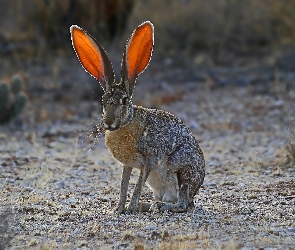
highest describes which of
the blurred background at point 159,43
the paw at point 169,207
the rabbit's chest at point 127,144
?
the blurred background at point 159,43

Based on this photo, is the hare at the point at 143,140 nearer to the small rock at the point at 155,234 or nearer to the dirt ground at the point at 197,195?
the dirt ground at the point at 197,195

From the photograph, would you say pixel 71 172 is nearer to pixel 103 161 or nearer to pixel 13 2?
pixel 103 161

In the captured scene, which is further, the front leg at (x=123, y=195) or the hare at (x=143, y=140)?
the front leg at (x=123, y=195)

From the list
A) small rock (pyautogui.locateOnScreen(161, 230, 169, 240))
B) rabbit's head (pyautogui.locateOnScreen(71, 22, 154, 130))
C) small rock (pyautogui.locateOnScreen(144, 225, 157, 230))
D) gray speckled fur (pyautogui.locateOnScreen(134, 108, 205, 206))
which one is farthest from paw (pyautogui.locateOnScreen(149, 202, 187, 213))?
small rock (pyautogui.locateOnScreen(161, 230, 169, 240))

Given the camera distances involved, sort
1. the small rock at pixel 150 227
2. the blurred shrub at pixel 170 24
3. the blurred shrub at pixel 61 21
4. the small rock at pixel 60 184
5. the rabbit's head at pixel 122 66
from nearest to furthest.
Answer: the small rock at pixel 150 227
the rabbit's head at pixel 122 66
the small rock at pixel 60 184
the blurred shrub at pixel 61 21
the blurred shrub at pixel 170 24

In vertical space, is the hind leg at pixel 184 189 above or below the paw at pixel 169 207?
above

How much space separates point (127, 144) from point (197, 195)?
151 cm

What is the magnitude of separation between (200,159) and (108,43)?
11255 mm

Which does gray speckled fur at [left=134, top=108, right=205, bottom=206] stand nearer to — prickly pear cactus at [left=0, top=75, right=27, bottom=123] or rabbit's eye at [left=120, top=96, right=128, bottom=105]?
rabbit's eye at [left=120, top=96, right=128, bottom=105]

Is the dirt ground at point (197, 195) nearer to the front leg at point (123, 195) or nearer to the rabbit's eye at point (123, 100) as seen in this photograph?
the front leg at point (123, 195)

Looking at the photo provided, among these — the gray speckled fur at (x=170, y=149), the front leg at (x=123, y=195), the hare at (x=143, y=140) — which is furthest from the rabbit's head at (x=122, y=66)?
the front leg at (x=123, y=195)

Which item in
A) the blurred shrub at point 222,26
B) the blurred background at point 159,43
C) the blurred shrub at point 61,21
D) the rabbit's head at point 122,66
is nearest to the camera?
the rabbit's head at point 122,66

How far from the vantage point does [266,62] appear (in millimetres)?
17516

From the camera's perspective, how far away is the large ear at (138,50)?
7.08 m
